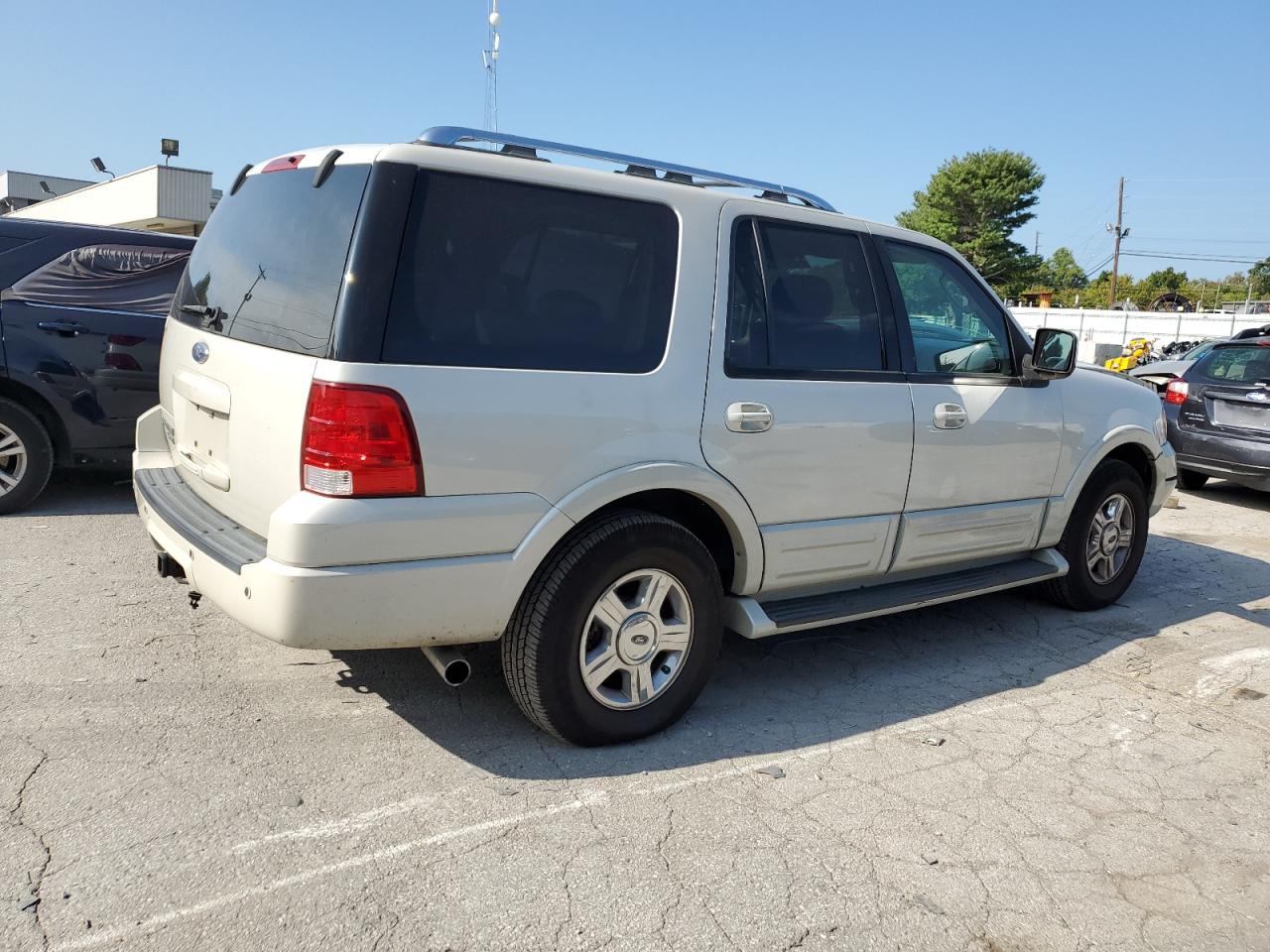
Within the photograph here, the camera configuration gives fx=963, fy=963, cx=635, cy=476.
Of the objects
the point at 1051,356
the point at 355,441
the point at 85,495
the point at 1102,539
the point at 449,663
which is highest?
the point at 1051,356

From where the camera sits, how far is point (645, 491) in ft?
11.0

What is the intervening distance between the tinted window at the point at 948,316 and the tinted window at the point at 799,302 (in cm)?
28

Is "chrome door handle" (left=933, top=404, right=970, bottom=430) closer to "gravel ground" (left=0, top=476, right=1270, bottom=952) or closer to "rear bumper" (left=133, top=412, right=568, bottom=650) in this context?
"gravel ground" (left=0, top=476, right=1270, bottom=952)

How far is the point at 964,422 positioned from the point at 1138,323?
49.7 meters

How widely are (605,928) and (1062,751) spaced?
6.72 ft

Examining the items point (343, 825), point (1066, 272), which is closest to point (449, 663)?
point (343, 825)

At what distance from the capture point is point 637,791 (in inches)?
123

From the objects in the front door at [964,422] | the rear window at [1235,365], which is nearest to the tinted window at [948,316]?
the front door at [964,422]

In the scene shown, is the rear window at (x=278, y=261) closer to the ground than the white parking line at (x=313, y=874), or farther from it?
farther from it

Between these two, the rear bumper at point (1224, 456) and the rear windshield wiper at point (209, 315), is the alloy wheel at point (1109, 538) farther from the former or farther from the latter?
the rear windshield wiper at point (209, 315)

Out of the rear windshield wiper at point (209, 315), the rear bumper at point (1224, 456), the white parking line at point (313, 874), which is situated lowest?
the white parking line at point (313, 874)

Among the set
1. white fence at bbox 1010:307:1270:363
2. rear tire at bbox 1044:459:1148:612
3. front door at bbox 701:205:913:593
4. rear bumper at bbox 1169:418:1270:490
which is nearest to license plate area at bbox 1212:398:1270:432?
rear bumper at bbox 1169:418:1270:490

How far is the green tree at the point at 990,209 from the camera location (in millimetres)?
69000

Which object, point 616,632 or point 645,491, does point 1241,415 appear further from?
point 616,632
